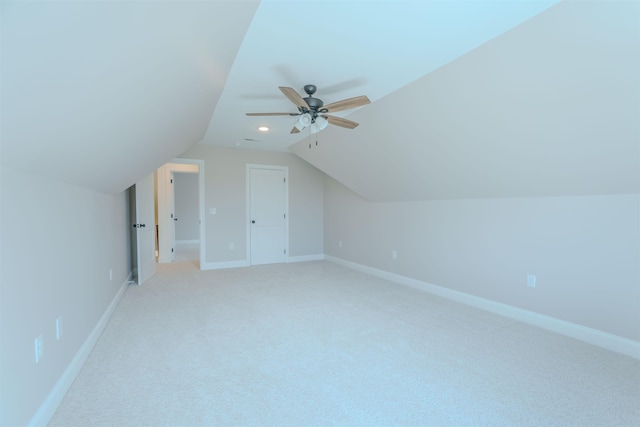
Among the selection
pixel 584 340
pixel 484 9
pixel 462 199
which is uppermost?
pixel 484 9

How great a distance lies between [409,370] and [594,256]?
78.9 inches

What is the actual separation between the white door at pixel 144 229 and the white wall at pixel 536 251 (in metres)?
3.92

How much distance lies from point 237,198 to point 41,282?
170 inches

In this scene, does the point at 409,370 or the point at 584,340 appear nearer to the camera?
the point at 409,370

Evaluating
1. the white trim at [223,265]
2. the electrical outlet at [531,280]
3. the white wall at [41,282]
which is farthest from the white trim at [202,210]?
the electrical outlet at [531,280]

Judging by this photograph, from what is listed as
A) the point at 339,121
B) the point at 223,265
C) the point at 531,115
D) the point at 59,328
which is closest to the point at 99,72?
the point at 59,328

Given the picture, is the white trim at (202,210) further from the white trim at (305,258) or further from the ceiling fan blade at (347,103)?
the ceiling fan blade at (347,103)

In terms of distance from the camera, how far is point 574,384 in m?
1.98

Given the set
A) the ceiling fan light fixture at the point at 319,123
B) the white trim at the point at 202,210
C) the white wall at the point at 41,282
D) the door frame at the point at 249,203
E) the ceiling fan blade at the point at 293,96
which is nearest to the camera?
the white wall at the point at 41,282

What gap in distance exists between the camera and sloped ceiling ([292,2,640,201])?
1709mm

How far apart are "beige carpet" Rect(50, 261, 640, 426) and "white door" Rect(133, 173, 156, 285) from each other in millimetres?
1145

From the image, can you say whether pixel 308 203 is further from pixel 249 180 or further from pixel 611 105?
pixel 611 105

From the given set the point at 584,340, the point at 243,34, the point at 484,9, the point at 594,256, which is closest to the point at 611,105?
the point at 484,9

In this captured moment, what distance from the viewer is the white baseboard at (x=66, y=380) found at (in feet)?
5.12
